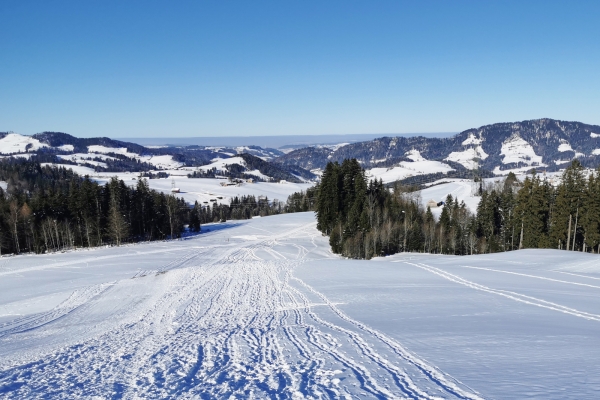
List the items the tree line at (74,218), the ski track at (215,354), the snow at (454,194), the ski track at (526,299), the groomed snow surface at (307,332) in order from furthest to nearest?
the snow at (454,194)
the tree line at (74,218)
the ski track at (526,299)
the groomed snow surface at (307,332)
the ski track at (215,354)

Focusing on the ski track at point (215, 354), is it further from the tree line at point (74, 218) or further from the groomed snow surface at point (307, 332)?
the tree line at point (74, 218)

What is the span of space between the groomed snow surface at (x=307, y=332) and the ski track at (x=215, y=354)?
0.06 metres

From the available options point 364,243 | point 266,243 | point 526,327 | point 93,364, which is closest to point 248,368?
point 93,364

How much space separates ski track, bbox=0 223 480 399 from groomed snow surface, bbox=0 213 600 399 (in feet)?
0.18

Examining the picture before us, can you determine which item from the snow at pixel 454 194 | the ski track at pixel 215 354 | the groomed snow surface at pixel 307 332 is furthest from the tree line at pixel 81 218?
the snow at pixel 454 194

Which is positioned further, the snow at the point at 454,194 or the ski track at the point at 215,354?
the snow at the point at 454,194

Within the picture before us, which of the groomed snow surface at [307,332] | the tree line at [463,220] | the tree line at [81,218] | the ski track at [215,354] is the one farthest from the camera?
the tree line at [81,218]

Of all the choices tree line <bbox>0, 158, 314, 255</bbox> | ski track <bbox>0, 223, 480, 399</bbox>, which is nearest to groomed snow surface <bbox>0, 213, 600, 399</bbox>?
ski track <bbox>0, 223, 480, 399</bbox>

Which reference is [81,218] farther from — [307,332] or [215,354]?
[215,354]

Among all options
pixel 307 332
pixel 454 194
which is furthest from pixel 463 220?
pixel 454 194

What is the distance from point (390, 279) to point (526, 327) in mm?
12415

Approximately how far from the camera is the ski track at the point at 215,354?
288 inches

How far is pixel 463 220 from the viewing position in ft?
197

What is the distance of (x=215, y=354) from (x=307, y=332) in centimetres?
338
